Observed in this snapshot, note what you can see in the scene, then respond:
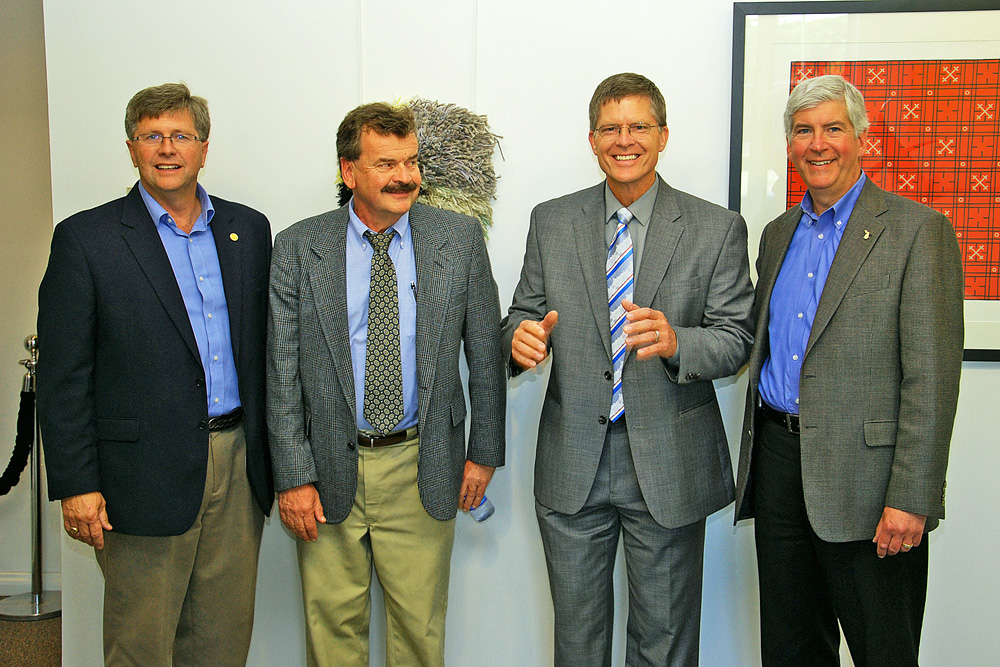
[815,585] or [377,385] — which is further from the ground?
[377,385]

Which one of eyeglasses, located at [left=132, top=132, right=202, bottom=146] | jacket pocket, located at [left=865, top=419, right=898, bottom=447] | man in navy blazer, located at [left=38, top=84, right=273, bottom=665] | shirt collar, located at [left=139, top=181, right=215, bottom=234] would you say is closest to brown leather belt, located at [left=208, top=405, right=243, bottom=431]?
man in navy blazer, located at [left=38, top=84, right=273, bottom=665]

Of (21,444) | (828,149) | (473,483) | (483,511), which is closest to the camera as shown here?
(828,149)

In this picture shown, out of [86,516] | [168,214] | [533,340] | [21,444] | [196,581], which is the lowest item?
[196,581]

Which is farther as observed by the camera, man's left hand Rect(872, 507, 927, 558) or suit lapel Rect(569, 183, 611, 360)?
suit lapel Rect(569, 183, 611, 360)

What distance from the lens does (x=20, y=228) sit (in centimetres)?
354

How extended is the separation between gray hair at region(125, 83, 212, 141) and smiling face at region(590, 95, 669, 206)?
1.10 meters

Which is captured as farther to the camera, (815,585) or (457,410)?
(457,410)

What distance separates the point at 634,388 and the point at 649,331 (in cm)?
22

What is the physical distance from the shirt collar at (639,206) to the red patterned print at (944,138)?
781 mm

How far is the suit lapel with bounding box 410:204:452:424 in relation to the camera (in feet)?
6.72

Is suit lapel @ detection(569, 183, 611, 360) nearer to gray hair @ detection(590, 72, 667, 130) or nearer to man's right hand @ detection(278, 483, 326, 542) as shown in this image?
gray hair @ detection(590, 72, 667, 130)

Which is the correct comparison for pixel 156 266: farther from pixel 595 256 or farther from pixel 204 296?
pixel 595 256

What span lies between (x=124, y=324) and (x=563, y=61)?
5.24ft

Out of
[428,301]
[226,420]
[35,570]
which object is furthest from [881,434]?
[35,570]
